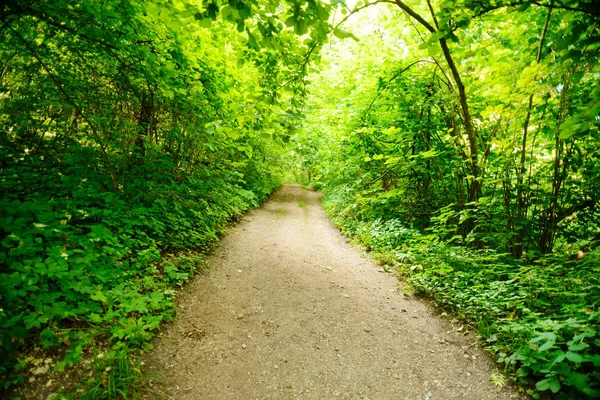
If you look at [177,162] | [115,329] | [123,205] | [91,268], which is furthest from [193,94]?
[115,329]

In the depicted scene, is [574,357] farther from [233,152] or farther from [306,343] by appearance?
[233,152]

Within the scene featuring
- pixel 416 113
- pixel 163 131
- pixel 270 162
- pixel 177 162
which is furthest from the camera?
pixel 270 162

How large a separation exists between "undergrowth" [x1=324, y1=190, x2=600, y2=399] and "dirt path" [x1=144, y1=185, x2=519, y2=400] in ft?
1.00

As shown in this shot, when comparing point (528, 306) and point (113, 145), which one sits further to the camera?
point (113, 145)

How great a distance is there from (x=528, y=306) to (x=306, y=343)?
2786 millimetres

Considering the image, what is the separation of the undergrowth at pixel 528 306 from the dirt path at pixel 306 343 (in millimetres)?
304

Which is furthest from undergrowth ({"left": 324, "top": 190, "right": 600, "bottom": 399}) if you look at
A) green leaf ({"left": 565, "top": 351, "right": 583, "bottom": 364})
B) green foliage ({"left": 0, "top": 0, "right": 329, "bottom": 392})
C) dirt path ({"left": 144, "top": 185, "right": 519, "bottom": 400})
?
green foliage ({"left": 0, "top": 0, "right": 329, "bottom": 392})

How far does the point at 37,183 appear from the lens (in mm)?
3445

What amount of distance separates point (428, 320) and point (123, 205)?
4747mm

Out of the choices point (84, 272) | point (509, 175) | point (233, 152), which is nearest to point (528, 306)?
point (509, 175)

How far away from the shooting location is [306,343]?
340 cm

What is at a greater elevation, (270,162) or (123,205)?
(270,162)

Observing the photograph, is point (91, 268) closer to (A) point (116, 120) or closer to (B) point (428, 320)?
(A) point (116, 120)

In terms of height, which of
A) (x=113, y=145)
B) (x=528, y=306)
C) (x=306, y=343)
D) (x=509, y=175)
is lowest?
(x=306, y=343)
